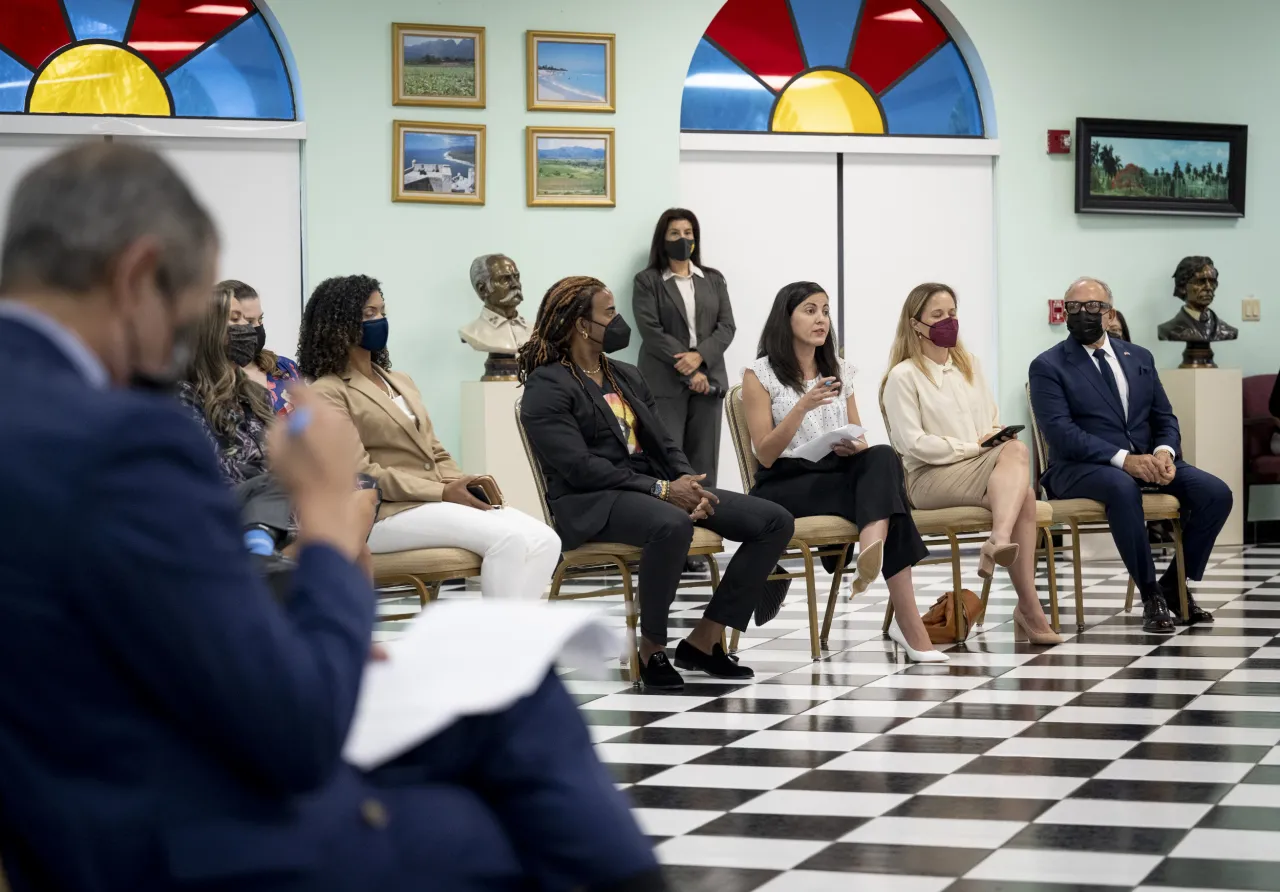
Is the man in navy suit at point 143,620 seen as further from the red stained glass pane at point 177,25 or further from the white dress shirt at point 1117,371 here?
the red stained glass pane at point 177,25

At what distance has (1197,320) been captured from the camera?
8.79m

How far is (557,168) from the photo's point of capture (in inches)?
315

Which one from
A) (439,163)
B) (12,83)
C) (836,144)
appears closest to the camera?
(12,83)

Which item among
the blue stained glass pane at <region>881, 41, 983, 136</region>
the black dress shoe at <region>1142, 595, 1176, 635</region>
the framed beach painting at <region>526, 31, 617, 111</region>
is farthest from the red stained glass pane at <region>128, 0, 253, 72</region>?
the black dress shoe at <region>1142, 595, 1176, 635</region>

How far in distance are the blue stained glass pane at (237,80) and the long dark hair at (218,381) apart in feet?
13.3

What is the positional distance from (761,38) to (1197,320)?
113 inches

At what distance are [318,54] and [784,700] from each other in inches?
179

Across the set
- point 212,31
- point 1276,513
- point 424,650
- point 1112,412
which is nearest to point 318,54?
point 212,31

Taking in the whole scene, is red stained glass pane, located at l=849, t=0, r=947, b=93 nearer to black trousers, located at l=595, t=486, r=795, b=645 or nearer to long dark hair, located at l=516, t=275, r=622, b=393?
long dark hair, located at l=516, t=275, r=622, b=393

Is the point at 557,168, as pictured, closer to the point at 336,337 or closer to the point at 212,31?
the point at 212,31

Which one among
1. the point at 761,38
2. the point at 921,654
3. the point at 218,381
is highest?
the point at 761,38

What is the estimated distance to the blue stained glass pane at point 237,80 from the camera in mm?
7641

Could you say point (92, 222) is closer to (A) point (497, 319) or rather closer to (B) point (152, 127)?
(A) point (497, 319)

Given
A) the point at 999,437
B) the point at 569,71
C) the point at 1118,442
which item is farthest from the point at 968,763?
the point at 569,71
